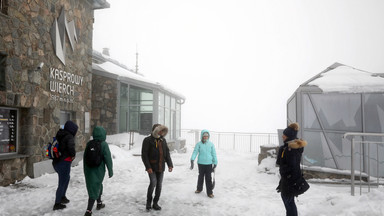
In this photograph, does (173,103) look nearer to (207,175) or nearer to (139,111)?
(139,111)

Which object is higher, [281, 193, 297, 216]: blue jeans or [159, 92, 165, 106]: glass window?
[159, 92, 165, 106]: glass window

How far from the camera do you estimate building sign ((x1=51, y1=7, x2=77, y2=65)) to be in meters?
8.48

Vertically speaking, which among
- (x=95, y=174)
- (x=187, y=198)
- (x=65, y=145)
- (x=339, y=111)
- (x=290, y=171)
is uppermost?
(x=339, y=111)

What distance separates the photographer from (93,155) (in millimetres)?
4609

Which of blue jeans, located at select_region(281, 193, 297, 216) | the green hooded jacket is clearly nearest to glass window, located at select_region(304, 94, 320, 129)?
blue jeans, located at select_region(281, 193, 297, 216)

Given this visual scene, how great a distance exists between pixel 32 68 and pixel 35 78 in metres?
0.29

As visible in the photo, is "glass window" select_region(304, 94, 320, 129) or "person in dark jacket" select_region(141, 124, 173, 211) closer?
"person in dark jacket" select_region(141, 124, 173, 211)

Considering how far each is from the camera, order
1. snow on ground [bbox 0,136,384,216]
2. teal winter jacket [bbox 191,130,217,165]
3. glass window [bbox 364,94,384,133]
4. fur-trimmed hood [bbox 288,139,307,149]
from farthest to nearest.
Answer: glass window [bbox 364,94,384,133] → teal winter jacket [bbox 191,130,217,165] → snow on ground [bbox 0,136,384,216] → fur-trimmed hood [bbox 288,139,307,149]

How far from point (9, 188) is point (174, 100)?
13.4 m

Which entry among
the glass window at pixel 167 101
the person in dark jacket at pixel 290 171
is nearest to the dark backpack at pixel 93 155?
the person in dark jacket at pixel 290 171

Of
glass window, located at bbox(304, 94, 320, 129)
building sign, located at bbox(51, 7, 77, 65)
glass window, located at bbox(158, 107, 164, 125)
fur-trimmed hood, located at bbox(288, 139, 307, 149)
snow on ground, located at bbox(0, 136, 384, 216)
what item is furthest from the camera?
glass window, located at bbox(158, 107, 164, 125)

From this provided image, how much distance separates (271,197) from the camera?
6449 mm

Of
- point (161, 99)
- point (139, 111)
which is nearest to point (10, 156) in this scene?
point (139, 111)

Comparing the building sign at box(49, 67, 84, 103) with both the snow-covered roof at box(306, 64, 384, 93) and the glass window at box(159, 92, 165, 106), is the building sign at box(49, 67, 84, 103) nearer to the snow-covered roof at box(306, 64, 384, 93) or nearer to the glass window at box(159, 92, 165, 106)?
the glass window at box(159, 92, 165, 106)
